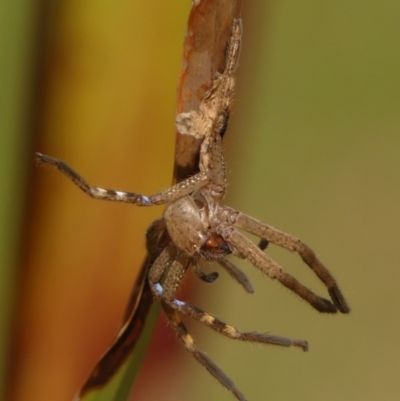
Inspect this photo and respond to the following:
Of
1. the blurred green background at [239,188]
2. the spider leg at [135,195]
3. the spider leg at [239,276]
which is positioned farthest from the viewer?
the blurred green background at [239,188]

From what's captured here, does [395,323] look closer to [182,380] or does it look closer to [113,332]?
[182,380]

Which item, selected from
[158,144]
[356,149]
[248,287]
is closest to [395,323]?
[356,149]

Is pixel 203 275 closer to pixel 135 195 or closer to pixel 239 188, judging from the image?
pixel 135 195

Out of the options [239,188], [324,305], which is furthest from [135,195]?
[239,188]

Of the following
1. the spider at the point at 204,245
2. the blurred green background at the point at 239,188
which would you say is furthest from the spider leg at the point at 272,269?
the blurred green background at the point at 239,188

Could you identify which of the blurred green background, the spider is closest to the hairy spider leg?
the spider

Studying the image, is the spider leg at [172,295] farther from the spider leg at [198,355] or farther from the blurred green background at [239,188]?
the blurred green background at [239,188]
